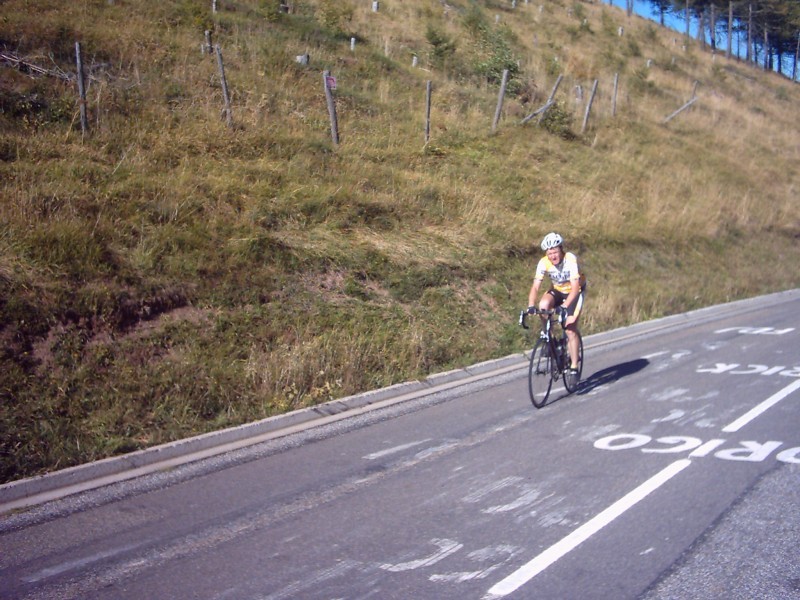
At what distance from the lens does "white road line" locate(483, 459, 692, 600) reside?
15.5 feet

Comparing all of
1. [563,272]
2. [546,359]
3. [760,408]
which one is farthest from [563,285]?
[760,408]

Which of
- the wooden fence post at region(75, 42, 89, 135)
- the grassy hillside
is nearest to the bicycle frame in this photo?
the grassy hillside

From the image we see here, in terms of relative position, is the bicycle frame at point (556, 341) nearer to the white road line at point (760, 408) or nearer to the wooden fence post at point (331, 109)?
the white road line at point (760, 408)

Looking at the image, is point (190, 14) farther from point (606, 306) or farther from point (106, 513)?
point (106, 513)

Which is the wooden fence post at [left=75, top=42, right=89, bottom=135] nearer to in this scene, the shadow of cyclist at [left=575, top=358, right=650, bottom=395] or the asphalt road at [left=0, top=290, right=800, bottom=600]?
the asphalt road at [left=0, top=290, right=800, bottom=600]

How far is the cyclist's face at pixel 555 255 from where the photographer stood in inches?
370

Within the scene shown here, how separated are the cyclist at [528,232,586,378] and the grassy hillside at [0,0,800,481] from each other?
79.7 inches

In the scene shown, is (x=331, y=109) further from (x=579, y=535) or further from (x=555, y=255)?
(x=579, y=535)

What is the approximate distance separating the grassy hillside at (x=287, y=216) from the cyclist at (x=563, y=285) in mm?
2023

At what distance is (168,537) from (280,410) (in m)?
3.07

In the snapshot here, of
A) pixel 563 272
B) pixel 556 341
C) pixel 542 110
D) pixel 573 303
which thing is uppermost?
pixel 542 110

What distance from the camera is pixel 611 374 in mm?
11172

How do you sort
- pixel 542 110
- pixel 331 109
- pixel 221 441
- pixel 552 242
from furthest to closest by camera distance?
pixel 542 110
pixel 331 109
pixel 552 242
pixel 221 441

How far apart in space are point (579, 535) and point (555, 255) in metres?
4.53
